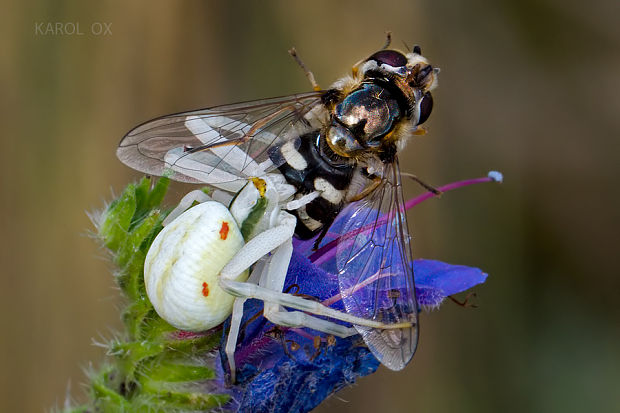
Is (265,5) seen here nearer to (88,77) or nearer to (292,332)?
(88,77)

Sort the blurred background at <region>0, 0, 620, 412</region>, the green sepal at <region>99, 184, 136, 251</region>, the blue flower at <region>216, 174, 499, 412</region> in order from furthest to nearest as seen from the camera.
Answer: the blurred background at <region>0, 0, 620, 412</region> < the green sepal at <region>99, 184, 136, 251</region> < the blue flower at <region>216, 174, 499, 412</region>

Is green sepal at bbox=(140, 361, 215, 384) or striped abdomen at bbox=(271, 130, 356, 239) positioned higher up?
striped abdomen at bbox=(271, 130, 356, 239)

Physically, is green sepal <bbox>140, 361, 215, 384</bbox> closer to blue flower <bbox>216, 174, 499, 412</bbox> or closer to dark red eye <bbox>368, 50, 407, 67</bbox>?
blue flower <bbox>216, 174, 499, 412</bbox>

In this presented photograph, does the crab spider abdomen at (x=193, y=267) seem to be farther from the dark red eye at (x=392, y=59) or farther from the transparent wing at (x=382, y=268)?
the dark red eye at (x=392, y=59)

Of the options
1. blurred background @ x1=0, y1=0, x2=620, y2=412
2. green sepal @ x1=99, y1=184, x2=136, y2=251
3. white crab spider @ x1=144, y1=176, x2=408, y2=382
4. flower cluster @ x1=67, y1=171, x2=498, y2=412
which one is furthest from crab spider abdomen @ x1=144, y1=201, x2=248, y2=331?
blurred background @ x1=0, y1=0, x2=620, y2=412

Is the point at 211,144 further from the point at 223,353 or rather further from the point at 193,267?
the point at 223,353

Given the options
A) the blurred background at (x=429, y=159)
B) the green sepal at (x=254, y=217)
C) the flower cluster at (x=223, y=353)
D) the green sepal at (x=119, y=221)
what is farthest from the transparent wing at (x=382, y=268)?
the blurred background at (x=429, y=159)
